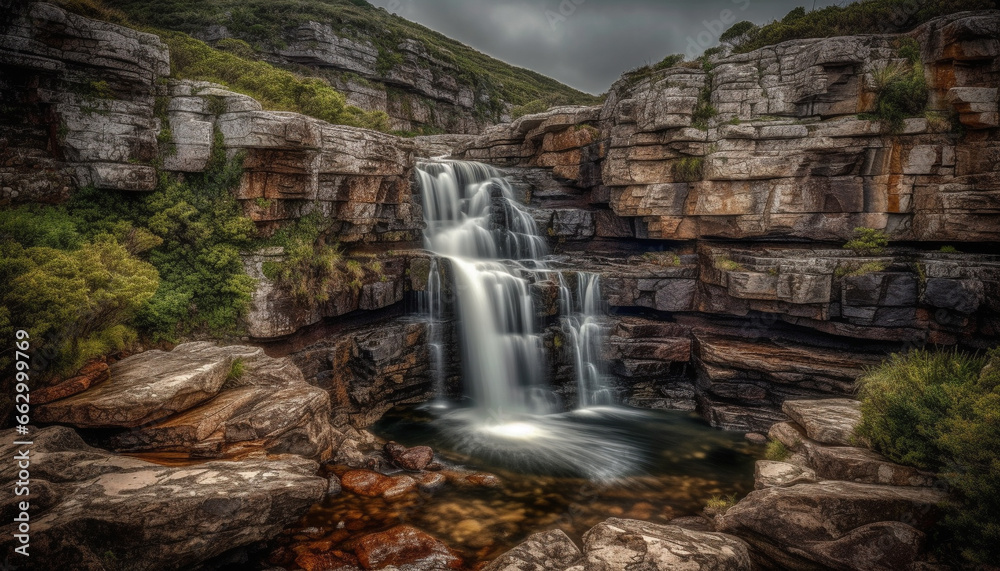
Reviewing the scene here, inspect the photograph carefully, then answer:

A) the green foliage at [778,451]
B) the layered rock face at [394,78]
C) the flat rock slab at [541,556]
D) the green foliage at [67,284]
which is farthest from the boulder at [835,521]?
the layered rock face at [394,78]

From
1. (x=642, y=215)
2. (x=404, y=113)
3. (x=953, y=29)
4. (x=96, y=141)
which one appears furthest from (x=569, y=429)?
(x=404, y=113)

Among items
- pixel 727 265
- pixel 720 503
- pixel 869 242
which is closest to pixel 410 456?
pixel 720 503

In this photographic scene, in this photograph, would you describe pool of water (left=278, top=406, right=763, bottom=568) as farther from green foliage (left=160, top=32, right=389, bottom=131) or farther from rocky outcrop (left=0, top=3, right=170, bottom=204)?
green foliage (left=160, top=32, right=389, bottom=131)

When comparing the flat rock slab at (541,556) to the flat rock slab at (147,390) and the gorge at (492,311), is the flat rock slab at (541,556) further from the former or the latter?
the flat rock slab at (147,390)

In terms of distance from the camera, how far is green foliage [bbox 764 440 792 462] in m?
9.12

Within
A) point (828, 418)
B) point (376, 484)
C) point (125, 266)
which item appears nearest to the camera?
point (376, 484)

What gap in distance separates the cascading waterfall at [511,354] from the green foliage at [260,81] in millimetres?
5355

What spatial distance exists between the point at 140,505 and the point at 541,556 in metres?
5.01

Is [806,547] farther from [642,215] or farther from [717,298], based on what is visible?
[642,215]

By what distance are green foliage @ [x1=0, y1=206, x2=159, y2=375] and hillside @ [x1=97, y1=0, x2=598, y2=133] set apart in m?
21.2

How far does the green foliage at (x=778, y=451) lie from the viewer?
9.12 meters

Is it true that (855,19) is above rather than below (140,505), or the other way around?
above

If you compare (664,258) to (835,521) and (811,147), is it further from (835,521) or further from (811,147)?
(835,521)

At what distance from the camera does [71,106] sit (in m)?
10.2
